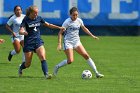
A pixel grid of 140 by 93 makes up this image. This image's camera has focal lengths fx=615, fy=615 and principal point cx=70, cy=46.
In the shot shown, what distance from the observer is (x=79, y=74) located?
18.2 m

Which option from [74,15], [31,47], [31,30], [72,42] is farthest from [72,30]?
[31,47]

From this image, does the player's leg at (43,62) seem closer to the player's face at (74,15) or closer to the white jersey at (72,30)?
the white jersey at (72,30)

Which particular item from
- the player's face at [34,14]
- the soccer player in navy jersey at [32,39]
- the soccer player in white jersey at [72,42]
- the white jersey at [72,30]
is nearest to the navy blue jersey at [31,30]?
the soccer player in navy jersey at [32,39]

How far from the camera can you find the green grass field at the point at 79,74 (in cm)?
1490

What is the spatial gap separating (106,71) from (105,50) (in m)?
8.27

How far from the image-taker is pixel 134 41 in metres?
32.5

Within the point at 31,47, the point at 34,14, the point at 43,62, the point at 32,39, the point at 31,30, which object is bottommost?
the point at 43,62

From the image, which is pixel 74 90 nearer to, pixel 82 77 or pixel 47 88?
pixel 47 88

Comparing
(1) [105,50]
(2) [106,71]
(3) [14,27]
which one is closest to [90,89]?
(2) [106,71]

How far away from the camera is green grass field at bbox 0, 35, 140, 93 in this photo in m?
14.9

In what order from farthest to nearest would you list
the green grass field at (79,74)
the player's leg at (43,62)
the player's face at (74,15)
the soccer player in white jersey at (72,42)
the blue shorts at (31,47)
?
the soccer player in white jersey at (72,42)
the player's face at (74,15)
the blue shorts at (31,47)
the player's leg at (43,62)
the green grass field at (79,74)

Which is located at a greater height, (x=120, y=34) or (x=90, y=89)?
(x=90, y=89)

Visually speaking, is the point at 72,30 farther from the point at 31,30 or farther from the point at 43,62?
the point at 43,62

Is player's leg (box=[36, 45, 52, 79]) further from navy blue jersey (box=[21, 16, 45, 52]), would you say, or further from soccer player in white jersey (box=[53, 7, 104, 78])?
soccer player in white jersey (box=[53, 7, 104, 78])
